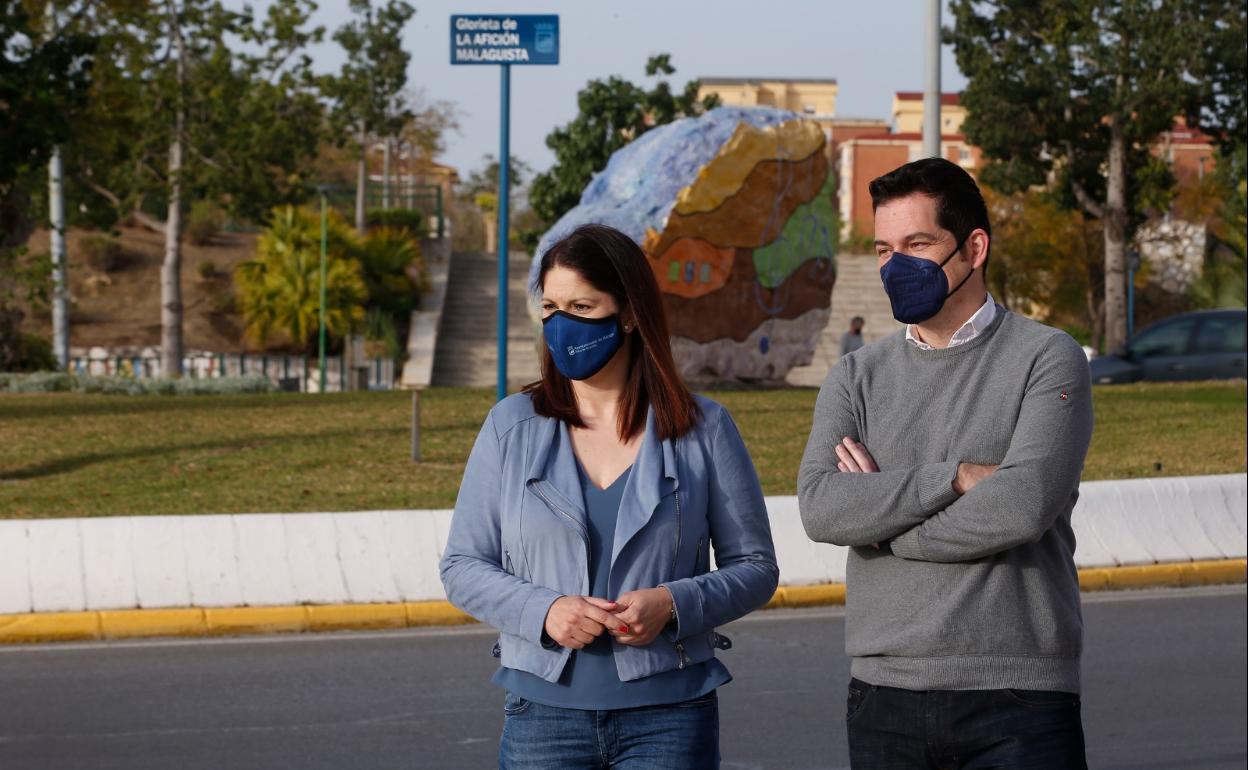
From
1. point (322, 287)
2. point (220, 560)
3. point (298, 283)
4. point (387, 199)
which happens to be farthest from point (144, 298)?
point (220, 560)

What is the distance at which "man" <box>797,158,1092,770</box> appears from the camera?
3.24 m

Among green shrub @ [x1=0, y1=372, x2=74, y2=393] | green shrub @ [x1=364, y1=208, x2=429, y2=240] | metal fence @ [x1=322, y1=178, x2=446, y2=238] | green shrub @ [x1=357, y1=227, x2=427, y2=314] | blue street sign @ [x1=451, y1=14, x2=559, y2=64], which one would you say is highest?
blue street sign @ [x1=451, y1=14, x2=559, y2=64]

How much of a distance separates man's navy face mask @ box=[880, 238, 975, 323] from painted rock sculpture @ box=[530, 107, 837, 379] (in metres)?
19.1

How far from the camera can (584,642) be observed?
3205 mm

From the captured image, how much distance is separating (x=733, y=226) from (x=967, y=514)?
20210 mm

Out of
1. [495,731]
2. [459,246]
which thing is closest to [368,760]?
[495,731]

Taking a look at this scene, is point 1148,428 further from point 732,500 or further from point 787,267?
point 732,500

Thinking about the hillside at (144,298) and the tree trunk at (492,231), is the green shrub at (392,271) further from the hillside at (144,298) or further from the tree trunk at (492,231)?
the tree trunk at (492,231)

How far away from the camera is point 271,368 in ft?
130

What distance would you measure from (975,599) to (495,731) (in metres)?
4.52

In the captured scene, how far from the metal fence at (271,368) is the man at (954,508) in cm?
3310

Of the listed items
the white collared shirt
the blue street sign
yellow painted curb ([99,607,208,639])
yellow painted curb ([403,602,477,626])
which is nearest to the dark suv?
the blue street sign

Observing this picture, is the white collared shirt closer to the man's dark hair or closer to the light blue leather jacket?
the man's dark hair

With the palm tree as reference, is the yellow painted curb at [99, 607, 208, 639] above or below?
below
